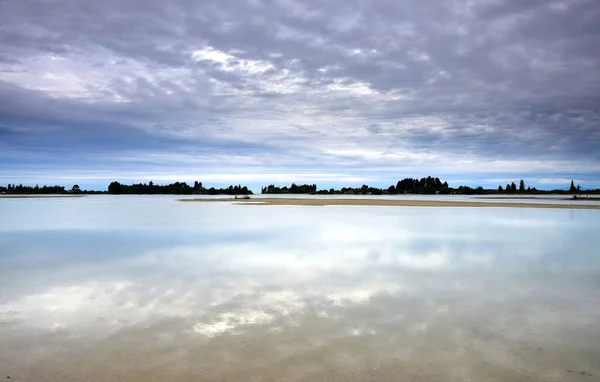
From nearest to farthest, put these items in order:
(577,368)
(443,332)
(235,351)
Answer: (577,368), (235,351), (443,332)

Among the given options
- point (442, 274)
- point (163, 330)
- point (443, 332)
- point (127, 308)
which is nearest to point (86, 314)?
point (127, 308)

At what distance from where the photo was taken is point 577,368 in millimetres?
5715

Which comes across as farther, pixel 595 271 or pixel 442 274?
pixel 595 271

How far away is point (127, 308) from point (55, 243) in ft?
45.5

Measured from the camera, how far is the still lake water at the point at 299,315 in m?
5.71

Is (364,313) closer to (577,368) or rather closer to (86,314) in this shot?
(577,368)

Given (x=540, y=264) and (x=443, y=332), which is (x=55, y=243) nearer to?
(x=443, y=332)

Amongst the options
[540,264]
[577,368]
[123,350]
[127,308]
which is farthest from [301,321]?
[540,264]

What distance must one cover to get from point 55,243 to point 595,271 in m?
21.8

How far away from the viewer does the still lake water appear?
225 inches

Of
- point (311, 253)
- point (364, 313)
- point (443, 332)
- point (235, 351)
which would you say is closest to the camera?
point (235, 351)

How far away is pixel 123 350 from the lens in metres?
6.27

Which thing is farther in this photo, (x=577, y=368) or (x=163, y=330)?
(x=163, y=330)

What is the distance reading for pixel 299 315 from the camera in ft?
26.8
